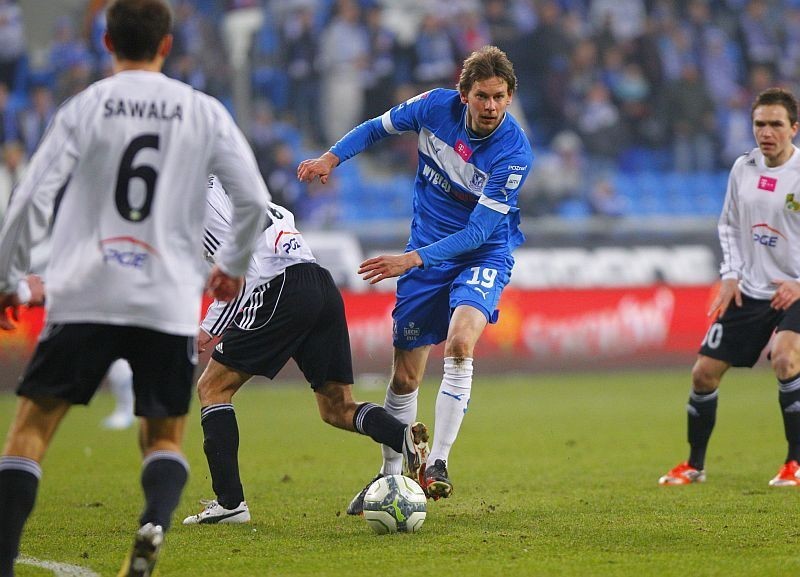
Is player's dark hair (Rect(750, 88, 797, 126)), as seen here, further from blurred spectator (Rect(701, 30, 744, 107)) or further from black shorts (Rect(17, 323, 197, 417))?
blurred spectator (Rect(701, 30, 744, 107))

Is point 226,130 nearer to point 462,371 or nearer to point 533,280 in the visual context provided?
point 462,371

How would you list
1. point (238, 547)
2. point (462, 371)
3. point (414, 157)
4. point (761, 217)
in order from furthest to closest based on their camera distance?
point (414, 157) < point (761, 217) < point (462, 371) < point (238, 547)

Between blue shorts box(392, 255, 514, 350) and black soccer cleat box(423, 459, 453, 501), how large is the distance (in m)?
0.96

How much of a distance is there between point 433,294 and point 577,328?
34.0 ft

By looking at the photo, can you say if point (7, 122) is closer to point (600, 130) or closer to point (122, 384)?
point (122, 384)

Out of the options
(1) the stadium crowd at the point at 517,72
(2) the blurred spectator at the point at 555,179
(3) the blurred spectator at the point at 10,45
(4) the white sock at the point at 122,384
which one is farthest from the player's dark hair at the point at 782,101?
(3) the blurred spectator at the point at 10,45

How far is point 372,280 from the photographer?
5.93m

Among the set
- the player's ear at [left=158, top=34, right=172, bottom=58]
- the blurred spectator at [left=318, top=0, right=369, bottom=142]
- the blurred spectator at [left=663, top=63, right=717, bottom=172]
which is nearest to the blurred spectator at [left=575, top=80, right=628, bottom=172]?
the blurred spectator at [left=663, top=63, right=717, bottom=172]

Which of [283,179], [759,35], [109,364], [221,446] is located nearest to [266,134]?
[283,179]

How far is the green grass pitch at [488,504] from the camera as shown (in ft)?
16.2

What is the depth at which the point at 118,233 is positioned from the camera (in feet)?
13.5

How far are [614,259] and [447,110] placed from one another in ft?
36.4

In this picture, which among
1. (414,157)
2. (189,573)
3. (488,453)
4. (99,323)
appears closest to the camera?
(99,323)

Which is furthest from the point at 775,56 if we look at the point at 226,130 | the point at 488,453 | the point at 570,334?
the point at 226,130
